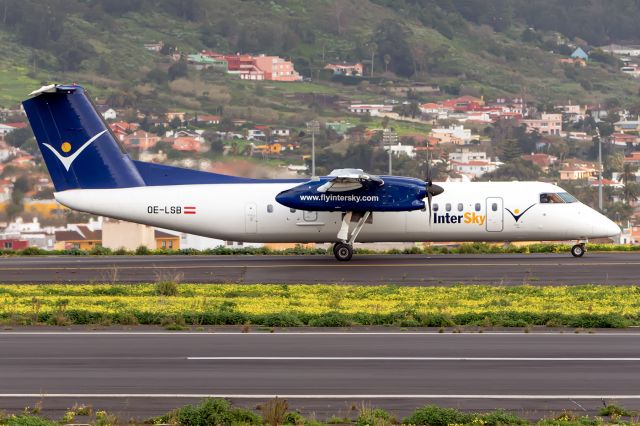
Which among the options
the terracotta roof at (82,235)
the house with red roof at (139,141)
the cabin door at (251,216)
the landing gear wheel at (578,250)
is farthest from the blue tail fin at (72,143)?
the house with red roof at (139,141)

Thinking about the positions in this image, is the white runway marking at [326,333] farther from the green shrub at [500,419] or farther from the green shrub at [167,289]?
the green shrub at [500,419]

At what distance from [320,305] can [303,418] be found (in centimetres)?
1245

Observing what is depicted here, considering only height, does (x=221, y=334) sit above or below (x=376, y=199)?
below

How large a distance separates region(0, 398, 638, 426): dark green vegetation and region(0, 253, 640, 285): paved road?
16827 millimetres

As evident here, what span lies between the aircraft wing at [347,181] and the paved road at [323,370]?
50.7 ft

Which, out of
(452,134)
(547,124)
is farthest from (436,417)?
(547,124)

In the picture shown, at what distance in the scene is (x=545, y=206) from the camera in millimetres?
40281

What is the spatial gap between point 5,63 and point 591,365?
180 metres

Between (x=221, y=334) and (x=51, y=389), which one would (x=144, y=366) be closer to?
(x=51, y=389)

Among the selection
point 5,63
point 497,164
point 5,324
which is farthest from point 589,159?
point 5,324

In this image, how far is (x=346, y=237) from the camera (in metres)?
40.0

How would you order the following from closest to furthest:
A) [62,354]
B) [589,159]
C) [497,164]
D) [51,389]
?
[51,389] → [62,354] → [497,164] → [589,159]

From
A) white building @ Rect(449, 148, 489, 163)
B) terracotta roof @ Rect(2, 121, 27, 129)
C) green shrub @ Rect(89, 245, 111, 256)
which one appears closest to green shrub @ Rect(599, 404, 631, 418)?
green shrub @ Rect(89, 245, 111, 256)

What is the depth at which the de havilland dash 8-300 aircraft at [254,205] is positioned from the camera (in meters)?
40.0
